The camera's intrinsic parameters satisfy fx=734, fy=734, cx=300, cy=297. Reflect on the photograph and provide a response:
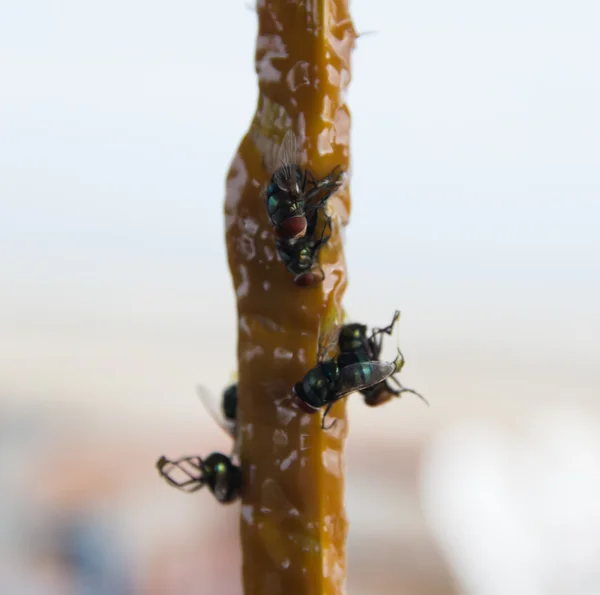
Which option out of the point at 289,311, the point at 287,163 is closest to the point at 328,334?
the point at 289,311

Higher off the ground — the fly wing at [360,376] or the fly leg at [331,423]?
the fly wing at [360,376]

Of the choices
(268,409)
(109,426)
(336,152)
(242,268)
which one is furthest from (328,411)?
(109,426)

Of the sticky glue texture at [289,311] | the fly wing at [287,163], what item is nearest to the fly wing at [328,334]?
the sticky glue texture at [289,311]

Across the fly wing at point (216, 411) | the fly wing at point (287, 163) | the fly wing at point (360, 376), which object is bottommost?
the fly wing at point (216, 411)

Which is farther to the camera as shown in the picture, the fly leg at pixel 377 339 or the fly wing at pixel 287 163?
the fly leg at pixel 377 339

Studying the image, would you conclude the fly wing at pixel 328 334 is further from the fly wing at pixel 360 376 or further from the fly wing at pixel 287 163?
the fly wing at pixel 287 163

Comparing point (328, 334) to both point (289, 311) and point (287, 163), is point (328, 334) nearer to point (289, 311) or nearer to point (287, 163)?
point (289, 311)

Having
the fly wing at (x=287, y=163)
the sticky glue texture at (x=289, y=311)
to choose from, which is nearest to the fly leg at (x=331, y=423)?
the sticky glue texture at (x=289, y=311)

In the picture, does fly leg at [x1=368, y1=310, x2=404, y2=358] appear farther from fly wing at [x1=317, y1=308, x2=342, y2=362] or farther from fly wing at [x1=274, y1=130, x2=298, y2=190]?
fly wing at [x1=274, y1=130, x2=298, y2=190]

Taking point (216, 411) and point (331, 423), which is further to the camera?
point (216, 411)
